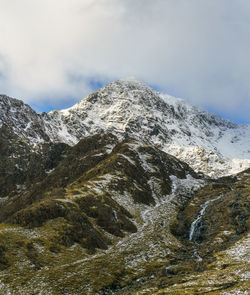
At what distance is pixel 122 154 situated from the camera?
12812cm

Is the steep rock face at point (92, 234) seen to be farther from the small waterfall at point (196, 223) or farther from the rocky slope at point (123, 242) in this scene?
the small waterfall at point (196, 223)

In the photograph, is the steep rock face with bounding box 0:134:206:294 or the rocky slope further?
the steep rock face with bounding box 0:134:206:294

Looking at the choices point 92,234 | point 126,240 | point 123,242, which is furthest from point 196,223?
point 92,234

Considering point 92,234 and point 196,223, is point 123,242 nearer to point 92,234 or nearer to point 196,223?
point 92,234

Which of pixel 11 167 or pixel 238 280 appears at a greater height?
pixel 11 167

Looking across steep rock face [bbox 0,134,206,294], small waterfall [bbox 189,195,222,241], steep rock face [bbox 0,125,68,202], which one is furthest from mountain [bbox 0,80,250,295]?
steep rock face [bbox 0,125,68,202]

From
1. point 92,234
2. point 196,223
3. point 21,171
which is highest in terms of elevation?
point 21,171

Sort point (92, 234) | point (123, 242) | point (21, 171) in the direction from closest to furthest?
point (92, 234)
point (123, 242)
point (21, 171)

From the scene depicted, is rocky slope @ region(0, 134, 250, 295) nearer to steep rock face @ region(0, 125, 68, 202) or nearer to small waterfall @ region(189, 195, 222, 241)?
small waterfall @ region(189, 195, 222, 241)

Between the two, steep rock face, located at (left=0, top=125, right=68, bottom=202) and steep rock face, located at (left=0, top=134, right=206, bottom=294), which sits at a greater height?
steep rock face, located at (left=0, top=125, right=68, bottom=202)

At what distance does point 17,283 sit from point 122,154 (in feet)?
310

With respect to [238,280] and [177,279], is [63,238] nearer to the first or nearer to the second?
[177,279]

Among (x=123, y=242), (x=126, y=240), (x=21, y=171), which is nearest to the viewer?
(x=123, y=242)

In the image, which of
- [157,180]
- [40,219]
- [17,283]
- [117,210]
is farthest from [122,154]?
[17,283]
